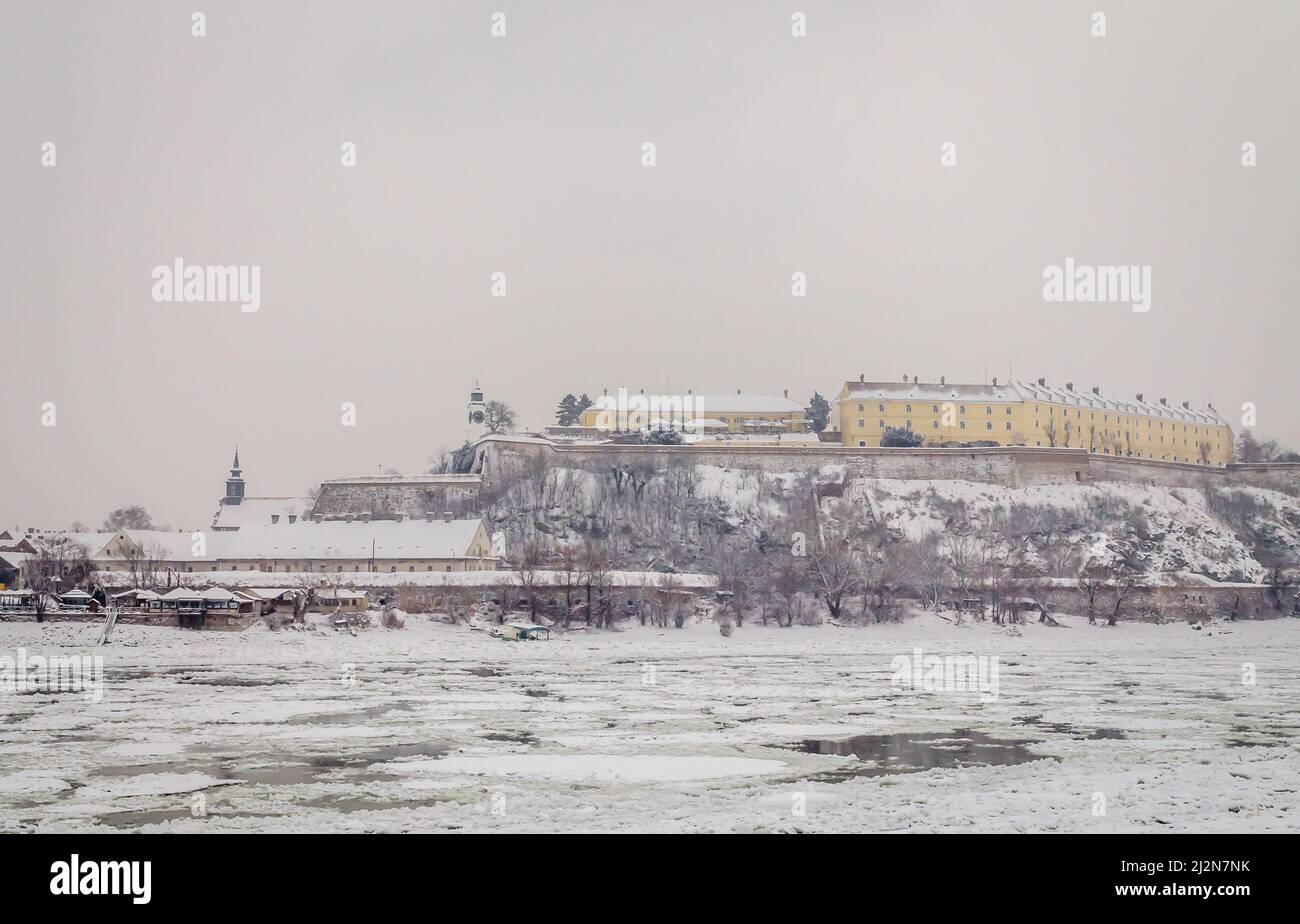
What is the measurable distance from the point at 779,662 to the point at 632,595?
1685 centimetres

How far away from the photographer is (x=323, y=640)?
150 feet

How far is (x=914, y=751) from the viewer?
20188 mm

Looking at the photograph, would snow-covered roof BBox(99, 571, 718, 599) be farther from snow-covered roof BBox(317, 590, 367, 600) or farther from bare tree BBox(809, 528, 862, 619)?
bare tree BBox(809, 528, 862, 619)

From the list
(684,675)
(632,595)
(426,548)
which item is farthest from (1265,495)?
(684,675)

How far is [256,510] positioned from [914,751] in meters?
65.8

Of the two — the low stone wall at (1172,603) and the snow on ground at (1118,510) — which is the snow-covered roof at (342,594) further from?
the snow on ground at (1118,510)

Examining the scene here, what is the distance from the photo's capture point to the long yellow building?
88.0 m

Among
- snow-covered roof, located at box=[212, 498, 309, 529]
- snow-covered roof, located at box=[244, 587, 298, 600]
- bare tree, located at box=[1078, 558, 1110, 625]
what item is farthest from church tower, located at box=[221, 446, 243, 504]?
bare tree, located at box=[1078, 558, 1110, 625]

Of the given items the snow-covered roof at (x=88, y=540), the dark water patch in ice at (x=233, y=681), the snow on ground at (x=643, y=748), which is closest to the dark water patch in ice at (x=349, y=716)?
the snow on ground at (x=643, y=748)

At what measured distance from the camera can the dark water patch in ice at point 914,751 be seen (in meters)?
18.6

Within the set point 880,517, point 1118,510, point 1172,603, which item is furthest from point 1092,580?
point 1118,510

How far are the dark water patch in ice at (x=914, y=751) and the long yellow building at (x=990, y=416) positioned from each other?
66.7 m

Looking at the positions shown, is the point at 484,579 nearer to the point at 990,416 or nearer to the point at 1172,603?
the point at 1172,603
